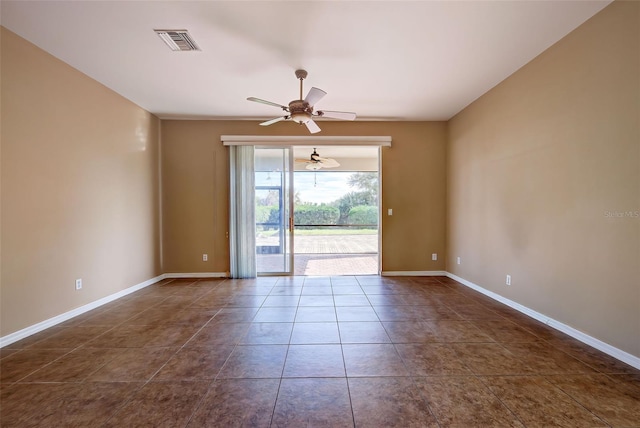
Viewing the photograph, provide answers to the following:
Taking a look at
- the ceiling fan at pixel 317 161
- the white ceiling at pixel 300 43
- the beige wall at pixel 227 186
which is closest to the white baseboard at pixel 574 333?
the beige wall at pixel 227 186

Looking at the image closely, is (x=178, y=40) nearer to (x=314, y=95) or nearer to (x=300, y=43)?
(x=300, y=43)

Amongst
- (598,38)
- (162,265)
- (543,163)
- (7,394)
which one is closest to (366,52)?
(598,38)

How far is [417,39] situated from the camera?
2389 mm

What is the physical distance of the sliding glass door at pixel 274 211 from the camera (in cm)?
456

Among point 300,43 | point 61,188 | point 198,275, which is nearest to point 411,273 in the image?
point 198,275

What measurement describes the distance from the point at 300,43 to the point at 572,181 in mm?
2820

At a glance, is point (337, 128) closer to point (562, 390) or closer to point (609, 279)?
point (609, 279)

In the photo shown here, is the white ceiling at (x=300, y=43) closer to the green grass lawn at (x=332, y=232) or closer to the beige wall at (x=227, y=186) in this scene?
the beige wall at (x=227, y=186)

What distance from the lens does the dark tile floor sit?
4.87ft

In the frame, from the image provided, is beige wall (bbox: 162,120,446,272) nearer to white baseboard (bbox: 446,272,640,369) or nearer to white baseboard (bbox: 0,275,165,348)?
white baseboard (bbox: 0,275,165,348)


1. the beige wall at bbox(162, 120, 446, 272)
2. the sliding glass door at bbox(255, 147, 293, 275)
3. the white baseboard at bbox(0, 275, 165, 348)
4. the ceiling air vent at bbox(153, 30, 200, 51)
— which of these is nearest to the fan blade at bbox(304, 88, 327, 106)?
the ceiling air vent at bbox(153, 30, 200, 51)

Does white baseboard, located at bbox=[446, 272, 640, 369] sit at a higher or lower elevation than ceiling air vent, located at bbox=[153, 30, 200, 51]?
lower

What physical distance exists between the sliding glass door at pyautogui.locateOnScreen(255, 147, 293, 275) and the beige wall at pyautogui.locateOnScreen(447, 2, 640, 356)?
3.01 metres

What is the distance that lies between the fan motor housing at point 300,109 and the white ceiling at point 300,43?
425mm
